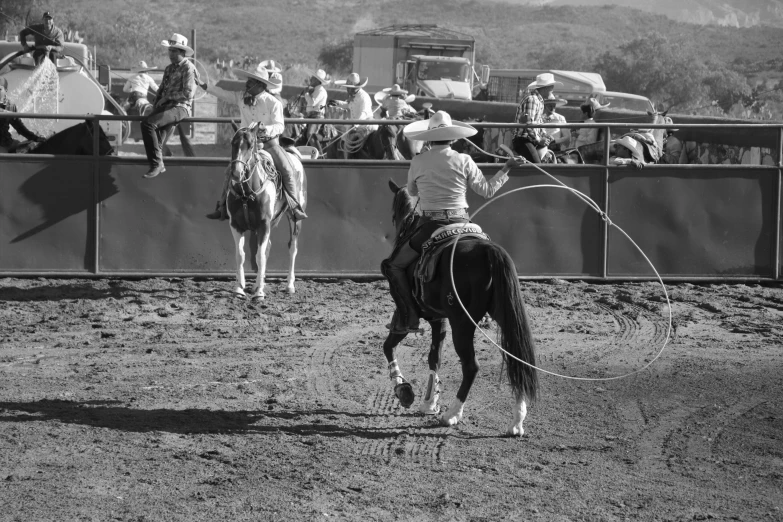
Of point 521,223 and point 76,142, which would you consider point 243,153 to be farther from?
point 521,223

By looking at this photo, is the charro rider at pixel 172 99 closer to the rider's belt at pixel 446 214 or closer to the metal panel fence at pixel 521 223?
the metal panel fence at pixel 521 223

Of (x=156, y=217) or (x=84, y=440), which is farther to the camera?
(x=156, y=217)

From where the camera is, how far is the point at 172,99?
42.9ft

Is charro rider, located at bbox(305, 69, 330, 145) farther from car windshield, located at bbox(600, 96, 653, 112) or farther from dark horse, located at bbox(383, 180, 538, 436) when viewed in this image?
dark horse, located at bbox(383, 180, 538, 436)

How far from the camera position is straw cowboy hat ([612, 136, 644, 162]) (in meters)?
14.8

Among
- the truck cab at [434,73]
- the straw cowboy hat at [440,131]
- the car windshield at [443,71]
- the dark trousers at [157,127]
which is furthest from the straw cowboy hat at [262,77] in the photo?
the car windshield at [443,71]

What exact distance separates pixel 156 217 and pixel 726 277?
7.58 m

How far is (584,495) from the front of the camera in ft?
18.6

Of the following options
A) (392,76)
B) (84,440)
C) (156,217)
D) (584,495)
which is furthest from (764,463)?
(392,76)

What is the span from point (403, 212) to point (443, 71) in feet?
85.9

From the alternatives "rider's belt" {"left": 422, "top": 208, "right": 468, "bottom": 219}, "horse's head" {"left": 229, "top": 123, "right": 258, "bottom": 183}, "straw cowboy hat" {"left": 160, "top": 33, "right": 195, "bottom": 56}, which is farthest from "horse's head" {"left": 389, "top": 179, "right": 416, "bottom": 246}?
"straw cowboy hat" {"left": 160, "top": 33, "right": 195, "bottom": 56}

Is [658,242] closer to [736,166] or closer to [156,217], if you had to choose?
[736,166]

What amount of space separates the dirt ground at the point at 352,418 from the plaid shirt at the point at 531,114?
2794mm

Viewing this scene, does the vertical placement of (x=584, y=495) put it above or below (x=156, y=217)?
below
